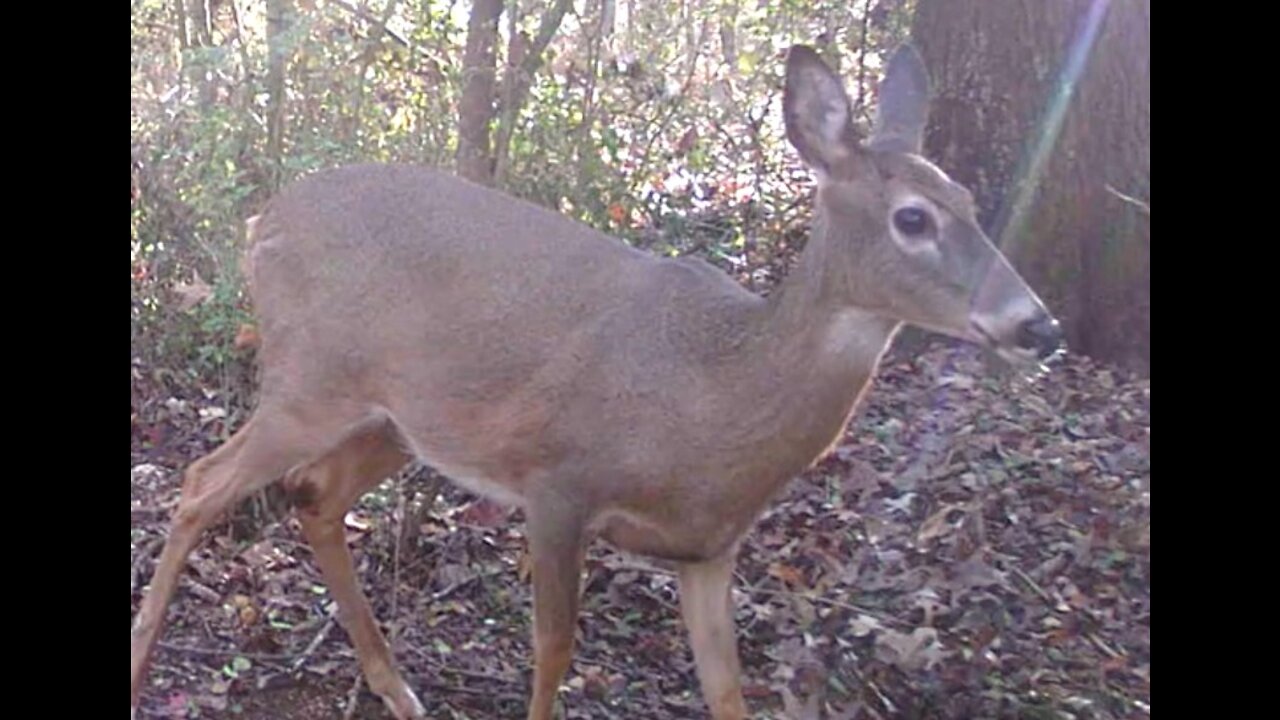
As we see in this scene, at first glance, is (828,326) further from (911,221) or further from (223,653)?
(223,653)

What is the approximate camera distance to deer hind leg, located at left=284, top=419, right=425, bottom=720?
488 centimetres

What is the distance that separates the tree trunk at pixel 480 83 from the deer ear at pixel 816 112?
2631 mm

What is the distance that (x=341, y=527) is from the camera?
5012 millimetres

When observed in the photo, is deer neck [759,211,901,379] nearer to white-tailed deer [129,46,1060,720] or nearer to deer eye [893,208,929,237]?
white-tailed deer [129,46,1060,720]

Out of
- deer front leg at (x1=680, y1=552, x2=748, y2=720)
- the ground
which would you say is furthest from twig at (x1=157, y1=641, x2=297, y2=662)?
deer front leg at (x1=680, y1=552, x2=748, y2=720)

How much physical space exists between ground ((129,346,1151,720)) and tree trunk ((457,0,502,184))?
1.24 meters

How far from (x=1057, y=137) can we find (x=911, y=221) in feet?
11.6

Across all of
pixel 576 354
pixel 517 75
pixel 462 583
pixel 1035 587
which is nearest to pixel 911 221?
pixel 576 354

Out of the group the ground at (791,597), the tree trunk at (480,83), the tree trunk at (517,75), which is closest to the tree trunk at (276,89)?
the tree trunk at (480,83)

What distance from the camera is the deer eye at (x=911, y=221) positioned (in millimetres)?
3979
